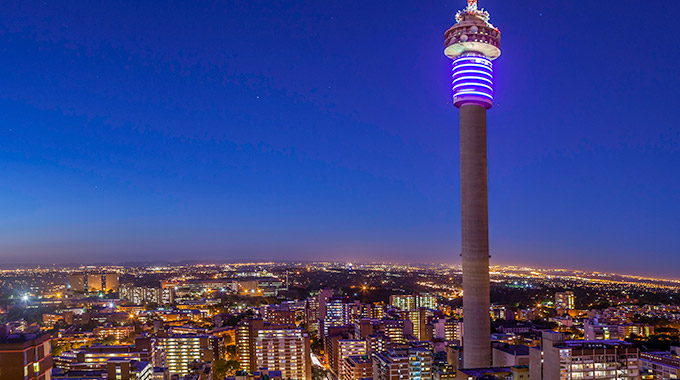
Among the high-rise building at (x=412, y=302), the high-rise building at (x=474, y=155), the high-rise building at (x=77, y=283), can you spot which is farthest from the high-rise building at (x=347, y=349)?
the high-rise building at (x=77, y=283)

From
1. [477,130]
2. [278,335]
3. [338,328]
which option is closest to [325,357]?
[338,328]

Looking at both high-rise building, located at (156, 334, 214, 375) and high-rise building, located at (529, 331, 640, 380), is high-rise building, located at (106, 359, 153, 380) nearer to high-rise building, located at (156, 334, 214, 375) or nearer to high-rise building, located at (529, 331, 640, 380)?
high-rise building, located at (156, 334, 214, 375)

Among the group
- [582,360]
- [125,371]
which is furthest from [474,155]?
[125,371]

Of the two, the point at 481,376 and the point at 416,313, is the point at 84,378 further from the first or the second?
the point at 416,313

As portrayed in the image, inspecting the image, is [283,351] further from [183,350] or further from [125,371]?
[125,371]

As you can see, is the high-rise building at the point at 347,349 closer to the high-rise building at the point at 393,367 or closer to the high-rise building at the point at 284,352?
the high-rise building at the point at 284,352

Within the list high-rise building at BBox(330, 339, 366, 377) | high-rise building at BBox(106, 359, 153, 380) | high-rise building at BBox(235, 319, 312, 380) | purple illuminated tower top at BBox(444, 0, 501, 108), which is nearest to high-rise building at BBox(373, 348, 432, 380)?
high-rise building at BBox(235, 319, 312, 380)
